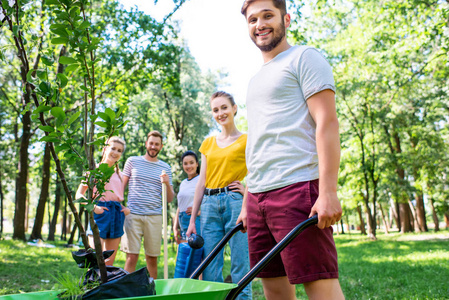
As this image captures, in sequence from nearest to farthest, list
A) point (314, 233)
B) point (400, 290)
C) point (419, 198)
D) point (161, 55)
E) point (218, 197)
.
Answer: point (314, 233) < point (218, 197) < point (400, 290) < point (161, 55) < point (419, 198)

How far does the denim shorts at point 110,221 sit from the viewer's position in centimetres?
428

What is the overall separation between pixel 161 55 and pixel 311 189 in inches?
416

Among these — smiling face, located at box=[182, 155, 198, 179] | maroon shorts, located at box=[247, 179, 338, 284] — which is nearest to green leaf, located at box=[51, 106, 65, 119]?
maroon shorts, located at box=[247, 179, 338, 284]

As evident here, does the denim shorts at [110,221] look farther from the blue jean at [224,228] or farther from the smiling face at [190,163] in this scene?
the smiling face at [190,163]

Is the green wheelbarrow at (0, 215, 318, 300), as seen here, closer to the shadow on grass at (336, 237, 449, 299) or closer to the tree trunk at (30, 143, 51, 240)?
the shadow on grass at (336, 237, 449, 299)

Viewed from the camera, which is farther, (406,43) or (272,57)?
(406,43)

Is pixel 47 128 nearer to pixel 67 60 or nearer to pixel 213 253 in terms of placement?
pixel 67 60

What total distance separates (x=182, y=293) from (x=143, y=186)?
11.9ft

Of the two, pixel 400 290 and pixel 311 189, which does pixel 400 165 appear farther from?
pixel 311 189

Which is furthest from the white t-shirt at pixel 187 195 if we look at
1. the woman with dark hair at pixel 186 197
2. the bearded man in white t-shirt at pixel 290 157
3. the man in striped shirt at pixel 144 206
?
the bearded man in white t-shirt at pixel 290 157

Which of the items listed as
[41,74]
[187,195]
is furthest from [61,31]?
[187,195]

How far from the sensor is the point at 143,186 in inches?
190

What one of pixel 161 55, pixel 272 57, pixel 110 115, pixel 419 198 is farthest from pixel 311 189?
pixel 419 198

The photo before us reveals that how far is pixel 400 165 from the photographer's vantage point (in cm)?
2067
